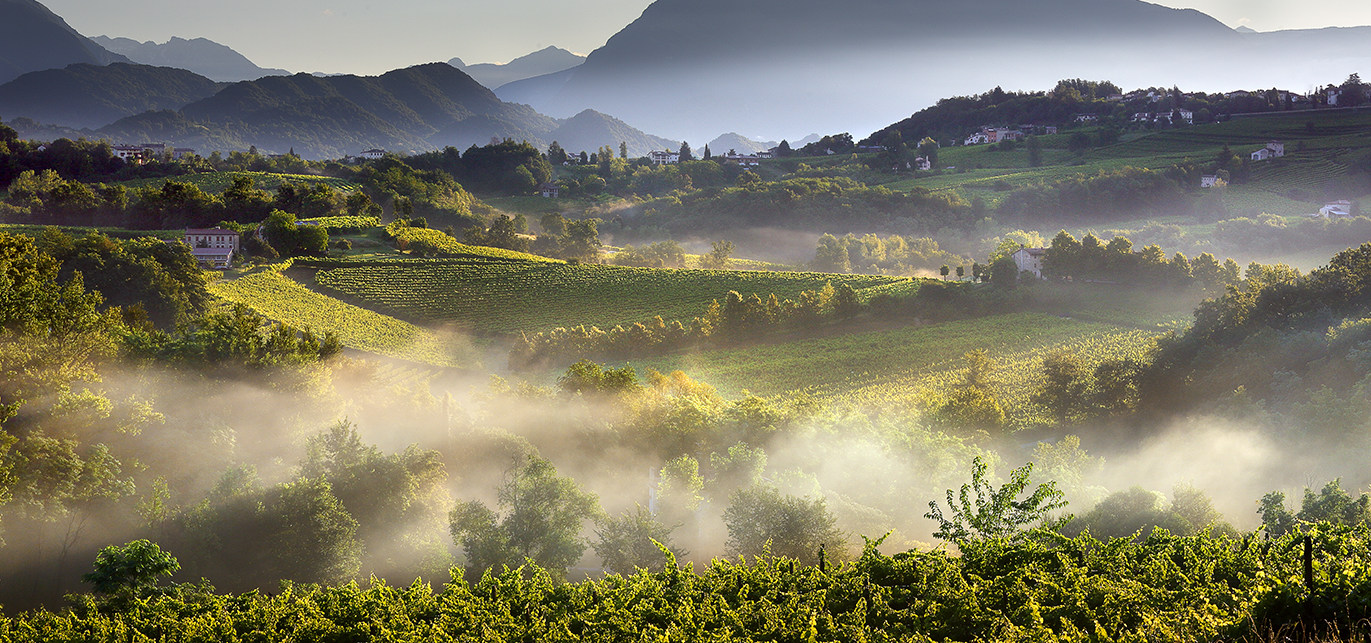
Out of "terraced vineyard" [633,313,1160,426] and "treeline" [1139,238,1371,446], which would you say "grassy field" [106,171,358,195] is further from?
"treeline" [1139,238,1371,446]

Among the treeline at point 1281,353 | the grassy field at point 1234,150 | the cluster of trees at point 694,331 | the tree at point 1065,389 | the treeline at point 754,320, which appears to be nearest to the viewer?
the treeline at point 1281,353

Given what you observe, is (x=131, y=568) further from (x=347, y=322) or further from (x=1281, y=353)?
(x=1281, y=353)

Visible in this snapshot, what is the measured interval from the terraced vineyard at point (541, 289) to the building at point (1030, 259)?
1014cm

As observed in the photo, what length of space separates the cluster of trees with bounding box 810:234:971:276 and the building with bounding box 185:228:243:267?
2236 inches

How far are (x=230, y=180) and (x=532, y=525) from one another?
98.8 meters

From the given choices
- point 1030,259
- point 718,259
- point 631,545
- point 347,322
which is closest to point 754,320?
point 1030,259

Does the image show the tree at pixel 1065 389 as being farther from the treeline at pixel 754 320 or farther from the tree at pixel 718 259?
the tree at pixel 718 259

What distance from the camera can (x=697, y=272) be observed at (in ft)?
216

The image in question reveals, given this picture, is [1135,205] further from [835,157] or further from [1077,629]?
[1077,629]

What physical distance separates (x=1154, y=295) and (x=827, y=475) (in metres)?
38.8

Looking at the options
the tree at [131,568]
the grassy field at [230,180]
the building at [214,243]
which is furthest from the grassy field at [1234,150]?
the tree at [131,568]

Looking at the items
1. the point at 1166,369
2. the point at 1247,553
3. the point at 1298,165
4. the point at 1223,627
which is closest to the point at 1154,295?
the point at 1166,369

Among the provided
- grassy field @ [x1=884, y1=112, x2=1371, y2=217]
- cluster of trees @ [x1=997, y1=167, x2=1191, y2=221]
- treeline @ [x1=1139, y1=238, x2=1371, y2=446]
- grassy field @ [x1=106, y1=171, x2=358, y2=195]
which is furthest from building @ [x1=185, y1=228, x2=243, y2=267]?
grassy field @ [x1=884, y1=112, x2=1371, y2=217]

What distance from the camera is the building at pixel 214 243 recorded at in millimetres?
59219
